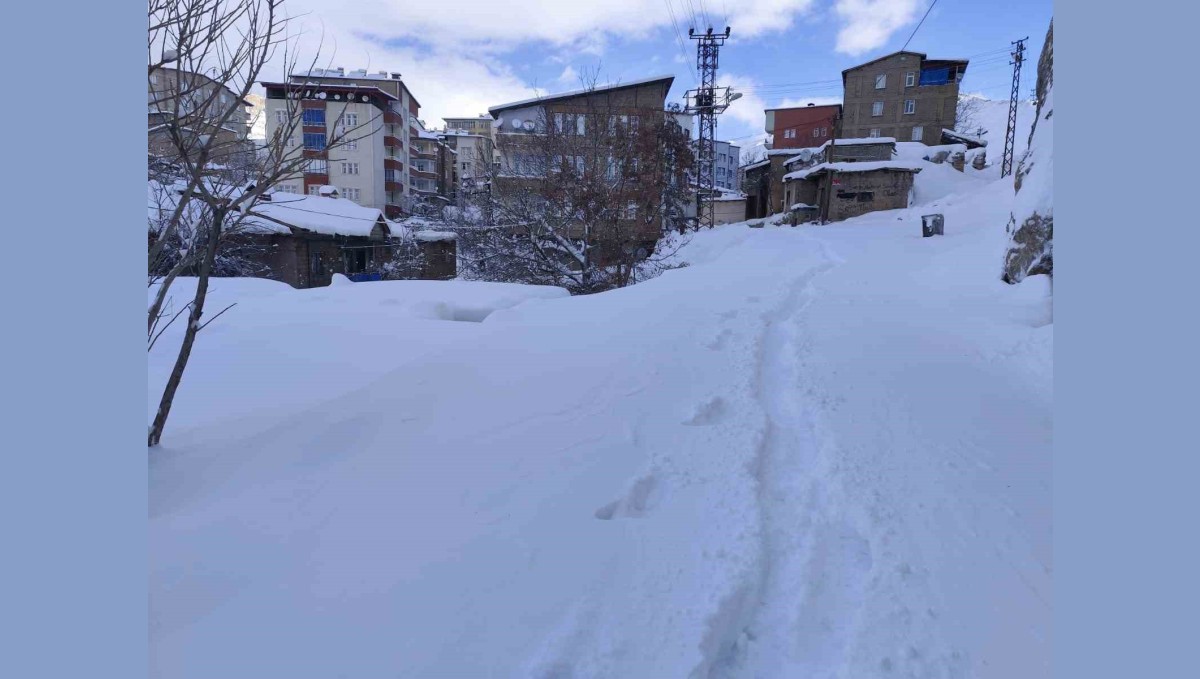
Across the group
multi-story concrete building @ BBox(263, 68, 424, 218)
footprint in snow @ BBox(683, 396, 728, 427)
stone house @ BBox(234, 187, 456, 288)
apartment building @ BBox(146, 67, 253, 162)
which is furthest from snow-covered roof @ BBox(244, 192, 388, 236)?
footprint in snow @ BBox(683, 396, 728, 427)

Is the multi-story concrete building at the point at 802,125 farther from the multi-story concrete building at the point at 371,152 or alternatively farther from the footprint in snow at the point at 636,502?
the footprint in snow at the point at 636,502

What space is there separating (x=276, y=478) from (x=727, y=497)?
248 cm

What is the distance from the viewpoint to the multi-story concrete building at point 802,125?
4919 cm

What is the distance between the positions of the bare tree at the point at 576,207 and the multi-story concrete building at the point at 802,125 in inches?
1552

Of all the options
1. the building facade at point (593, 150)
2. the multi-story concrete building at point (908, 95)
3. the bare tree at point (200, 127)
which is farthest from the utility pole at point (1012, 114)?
the bare tree at point (200, 127)

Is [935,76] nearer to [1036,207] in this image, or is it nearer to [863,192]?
[863,192]

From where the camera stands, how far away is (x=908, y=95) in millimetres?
43062

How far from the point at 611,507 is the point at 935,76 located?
51.2 m

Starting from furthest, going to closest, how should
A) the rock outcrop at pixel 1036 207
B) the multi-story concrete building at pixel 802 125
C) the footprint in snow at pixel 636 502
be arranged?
the multi-story concrete building at pixel 802 125, the rock outcrop at pixel 1036 207, the footprint in snow at pixel 636 502

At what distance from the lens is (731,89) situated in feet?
126

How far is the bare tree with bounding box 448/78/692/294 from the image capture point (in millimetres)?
13547

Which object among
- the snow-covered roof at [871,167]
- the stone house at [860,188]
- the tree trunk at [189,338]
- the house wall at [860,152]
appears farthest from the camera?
the house wall at [860,152]

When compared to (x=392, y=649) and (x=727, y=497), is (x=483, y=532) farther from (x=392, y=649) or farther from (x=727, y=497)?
(x=727, y=497)

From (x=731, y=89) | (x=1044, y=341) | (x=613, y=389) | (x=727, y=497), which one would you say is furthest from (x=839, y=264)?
(x=731, y=89)
